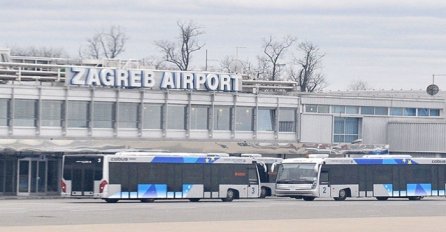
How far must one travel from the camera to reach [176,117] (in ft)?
273

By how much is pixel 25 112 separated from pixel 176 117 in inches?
469

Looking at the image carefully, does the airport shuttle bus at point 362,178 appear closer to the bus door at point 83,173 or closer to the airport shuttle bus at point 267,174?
the airport shuttle bus at point 267,174

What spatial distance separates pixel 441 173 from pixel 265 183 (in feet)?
37.3

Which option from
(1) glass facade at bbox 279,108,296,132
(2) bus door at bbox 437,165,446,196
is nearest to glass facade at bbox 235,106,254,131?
(1) glass facade at bbox 279,108,296,132

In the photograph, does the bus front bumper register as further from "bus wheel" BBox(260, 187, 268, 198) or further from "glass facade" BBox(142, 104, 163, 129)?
"glass facade" BBox(142, 104, 163, 129)

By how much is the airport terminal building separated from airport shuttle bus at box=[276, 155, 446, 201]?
12.7 meters

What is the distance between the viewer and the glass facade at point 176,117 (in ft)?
272

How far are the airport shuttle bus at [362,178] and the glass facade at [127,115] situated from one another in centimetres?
1339

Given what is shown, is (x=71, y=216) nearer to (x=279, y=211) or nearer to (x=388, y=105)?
(x=279, y=211)

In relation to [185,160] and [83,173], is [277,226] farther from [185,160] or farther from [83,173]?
[185,160]

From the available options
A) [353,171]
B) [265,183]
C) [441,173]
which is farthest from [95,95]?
[441,173]

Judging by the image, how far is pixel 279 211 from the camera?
55156mm

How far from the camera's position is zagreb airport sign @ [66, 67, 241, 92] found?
77438 millimetres

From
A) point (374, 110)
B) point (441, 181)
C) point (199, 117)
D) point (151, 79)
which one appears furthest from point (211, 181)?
point (374, 110)
